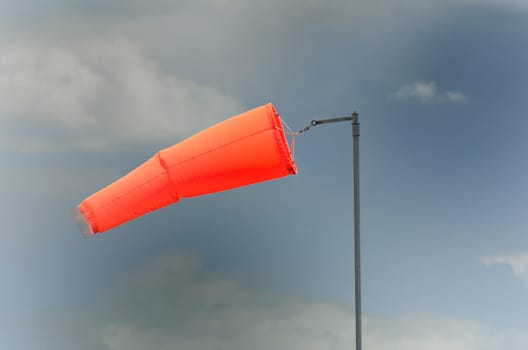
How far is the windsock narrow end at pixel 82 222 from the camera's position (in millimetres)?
8375

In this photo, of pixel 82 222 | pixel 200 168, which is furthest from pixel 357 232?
pixel 82 222

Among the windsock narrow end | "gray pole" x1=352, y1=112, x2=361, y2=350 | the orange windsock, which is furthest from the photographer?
"gray pole" x1=352, y1=112, x2=361, y2=350

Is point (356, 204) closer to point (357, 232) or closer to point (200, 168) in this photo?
point (357, 232)

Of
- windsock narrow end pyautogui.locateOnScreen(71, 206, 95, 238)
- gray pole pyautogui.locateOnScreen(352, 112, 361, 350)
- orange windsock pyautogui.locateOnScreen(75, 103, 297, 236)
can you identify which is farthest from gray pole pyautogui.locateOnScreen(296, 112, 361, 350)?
windsock narrow end pyautogui.locateOnScreen(71, 206, 95, 238)

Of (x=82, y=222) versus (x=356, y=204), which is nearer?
(x=82, y=222)

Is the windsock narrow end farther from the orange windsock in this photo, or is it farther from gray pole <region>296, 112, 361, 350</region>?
gray pole <region>296, 112, 361, 350</region>

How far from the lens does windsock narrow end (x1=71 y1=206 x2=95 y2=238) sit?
8375 mm

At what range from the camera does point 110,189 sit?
8391 millimetres

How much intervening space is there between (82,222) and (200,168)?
5.09ft

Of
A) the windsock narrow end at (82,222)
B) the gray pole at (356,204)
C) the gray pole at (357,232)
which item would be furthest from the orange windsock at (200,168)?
the gray pole at (357,232)

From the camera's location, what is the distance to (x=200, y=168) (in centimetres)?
830

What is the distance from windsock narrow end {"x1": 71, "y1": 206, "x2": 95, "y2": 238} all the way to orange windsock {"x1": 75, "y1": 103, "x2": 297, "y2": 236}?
1 centimetres

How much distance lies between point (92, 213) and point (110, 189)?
0.35 m

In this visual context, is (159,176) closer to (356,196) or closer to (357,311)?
(356,196)
